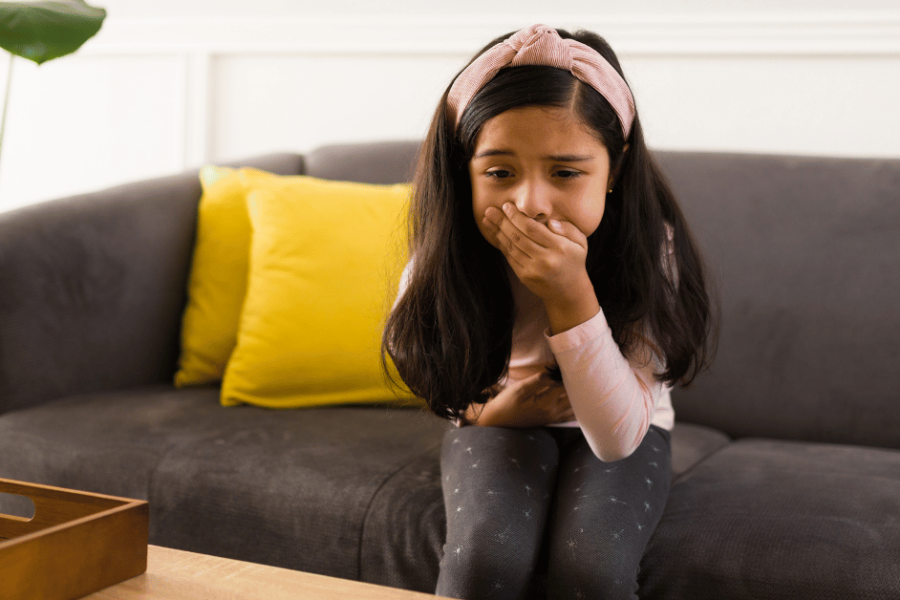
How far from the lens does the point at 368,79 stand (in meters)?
1.98

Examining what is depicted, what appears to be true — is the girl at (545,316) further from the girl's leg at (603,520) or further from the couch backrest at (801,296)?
the couch backrest at (801,296)

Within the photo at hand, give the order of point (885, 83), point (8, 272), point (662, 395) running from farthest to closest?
point (885, 83)
point (8, 272)
point (662, 395)

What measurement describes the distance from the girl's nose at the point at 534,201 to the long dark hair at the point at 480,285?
11 centimetres

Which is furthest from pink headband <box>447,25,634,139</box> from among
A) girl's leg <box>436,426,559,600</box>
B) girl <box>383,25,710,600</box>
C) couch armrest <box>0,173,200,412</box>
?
couch armrest <box>0,173,200,412</box>

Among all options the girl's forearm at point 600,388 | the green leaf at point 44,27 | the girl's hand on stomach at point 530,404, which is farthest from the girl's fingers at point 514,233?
the green leaf at point 44,27

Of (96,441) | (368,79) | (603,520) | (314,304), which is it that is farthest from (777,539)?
(368,79)

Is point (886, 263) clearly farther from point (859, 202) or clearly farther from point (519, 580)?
point (519, 580)

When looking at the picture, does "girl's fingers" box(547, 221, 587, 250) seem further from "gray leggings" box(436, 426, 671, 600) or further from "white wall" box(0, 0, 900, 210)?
"white wall" box(0, 0, 900, 210)

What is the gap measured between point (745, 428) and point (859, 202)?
1.40 feet

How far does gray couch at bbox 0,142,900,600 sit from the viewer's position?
94cm

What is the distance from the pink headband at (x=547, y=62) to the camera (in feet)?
3.07

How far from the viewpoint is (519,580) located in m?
0.83

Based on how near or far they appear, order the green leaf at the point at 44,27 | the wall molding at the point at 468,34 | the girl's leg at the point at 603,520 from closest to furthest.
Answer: the green leaf at the point at 44,27 → the girl's leg at the point at 603,520 → the wall molding at the point at 468,34

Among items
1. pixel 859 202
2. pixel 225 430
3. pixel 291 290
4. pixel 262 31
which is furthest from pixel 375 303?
pixel 262 31
